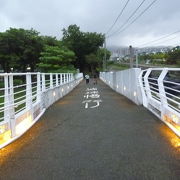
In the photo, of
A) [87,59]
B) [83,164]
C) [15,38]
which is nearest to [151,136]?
Answer: [83,164]

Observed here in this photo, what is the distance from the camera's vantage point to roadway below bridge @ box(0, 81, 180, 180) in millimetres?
4953

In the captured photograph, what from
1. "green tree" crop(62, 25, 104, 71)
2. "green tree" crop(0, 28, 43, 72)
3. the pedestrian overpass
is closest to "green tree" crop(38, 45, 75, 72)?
"green tree" crop(0, 28, 43, 72)

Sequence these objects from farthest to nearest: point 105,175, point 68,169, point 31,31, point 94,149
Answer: point 31,31, point 94,149, point 68,169, point 105,175

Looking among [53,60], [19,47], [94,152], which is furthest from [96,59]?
[94,152]

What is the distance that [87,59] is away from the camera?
95812mm

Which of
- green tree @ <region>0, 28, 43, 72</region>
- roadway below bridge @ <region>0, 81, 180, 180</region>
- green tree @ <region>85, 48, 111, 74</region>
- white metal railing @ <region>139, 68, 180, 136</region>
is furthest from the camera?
green tree @ <region>85, 48, 111, 74</region>

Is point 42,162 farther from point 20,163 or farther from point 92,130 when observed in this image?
point 92,130

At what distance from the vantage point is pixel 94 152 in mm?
6215

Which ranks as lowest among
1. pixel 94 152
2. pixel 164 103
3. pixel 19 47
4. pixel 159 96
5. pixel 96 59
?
pixel 94 152

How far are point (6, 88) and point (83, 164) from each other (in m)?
2.80

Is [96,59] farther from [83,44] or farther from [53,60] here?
[53,60]

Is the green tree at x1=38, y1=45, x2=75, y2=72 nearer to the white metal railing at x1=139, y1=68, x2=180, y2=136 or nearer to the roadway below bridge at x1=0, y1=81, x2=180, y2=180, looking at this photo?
the white metal railing at x1=139, y1=68, x2=180, y2=136

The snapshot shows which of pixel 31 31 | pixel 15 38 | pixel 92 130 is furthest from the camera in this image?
pixel 31 31

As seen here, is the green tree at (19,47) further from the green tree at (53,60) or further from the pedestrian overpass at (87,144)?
the pedestrian overpass at (87,144)
